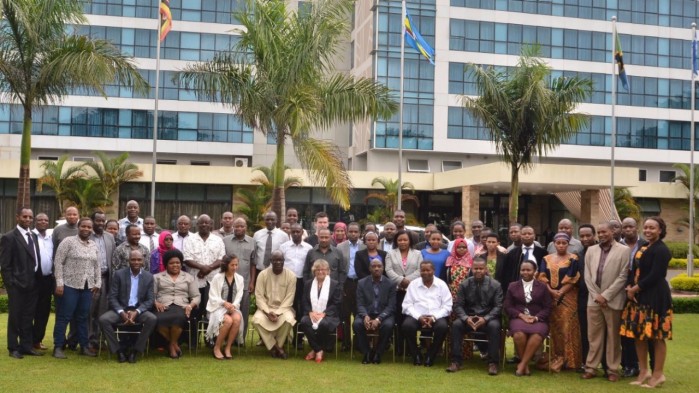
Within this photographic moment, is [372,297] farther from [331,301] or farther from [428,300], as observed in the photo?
[428,300]

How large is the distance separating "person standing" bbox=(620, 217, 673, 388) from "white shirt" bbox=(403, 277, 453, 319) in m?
2.28

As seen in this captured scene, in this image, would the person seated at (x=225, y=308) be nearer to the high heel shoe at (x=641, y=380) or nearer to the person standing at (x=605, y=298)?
the person standing at (x=605, y=298)

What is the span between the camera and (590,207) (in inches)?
1310

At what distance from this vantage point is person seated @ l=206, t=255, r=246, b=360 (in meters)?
10.5

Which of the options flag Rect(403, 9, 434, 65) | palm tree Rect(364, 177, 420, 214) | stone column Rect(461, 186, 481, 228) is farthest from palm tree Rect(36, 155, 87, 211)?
stone column Rect(461, 186, 481, 228)

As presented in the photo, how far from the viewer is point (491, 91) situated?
21125 millimetres

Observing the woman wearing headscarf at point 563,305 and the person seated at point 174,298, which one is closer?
the woman wearing headscarf at point 563,305

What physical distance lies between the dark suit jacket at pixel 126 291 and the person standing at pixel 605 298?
5700mm

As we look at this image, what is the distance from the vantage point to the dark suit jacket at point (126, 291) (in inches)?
399

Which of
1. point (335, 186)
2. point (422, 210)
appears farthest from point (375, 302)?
point (422, 210)

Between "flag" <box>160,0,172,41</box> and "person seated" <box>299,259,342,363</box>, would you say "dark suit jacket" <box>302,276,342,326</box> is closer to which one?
"person seated" <box>299,259,342,363</box>

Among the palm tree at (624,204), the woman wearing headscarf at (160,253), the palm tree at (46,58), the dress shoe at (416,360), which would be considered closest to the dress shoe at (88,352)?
the woman wearing headscarf at (160,253)

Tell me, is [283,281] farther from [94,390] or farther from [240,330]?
[94,390]

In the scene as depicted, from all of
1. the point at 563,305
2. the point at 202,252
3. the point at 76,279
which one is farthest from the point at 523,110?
the point at 76,279
